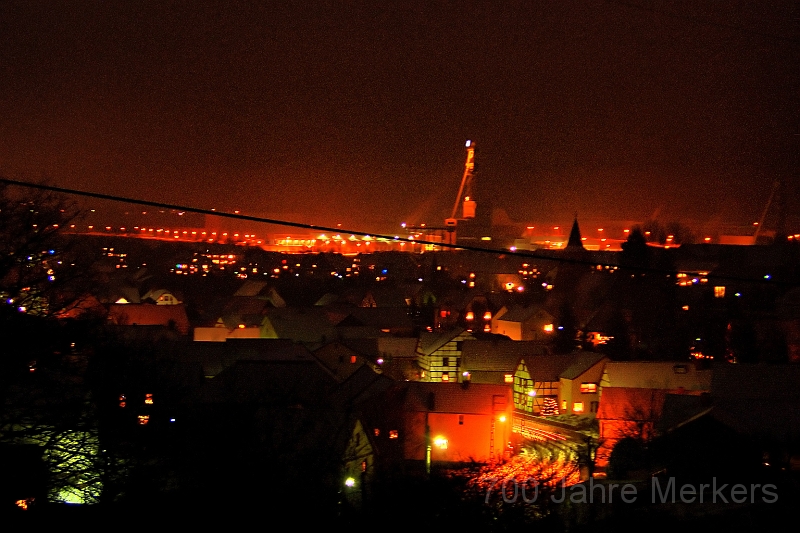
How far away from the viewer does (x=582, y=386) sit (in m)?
11.3

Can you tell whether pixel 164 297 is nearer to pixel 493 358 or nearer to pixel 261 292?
pixel 261 292

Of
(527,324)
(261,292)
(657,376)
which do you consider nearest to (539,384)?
(657,376)

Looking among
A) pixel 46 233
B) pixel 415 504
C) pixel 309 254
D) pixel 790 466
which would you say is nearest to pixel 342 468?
pixel 415 504

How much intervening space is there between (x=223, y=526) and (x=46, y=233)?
183 centimetres

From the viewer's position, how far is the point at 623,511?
3727 mm

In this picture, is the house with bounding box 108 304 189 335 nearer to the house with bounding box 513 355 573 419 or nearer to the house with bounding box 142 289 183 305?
the house with bounding box 142 289 183 305

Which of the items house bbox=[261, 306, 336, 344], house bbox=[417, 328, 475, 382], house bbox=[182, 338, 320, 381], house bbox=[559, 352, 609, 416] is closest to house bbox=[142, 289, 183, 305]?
house bbox=[261, 306, 336, 344]

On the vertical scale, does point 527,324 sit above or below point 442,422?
above

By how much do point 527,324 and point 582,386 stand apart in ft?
20.1

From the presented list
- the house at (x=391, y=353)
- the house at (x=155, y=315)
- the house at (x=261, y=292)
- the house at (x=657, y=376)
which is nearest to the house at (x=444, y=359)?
the house at (x=391, y=353)

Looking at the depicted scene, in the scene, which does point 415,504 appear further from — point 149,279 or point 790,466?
point 149,279

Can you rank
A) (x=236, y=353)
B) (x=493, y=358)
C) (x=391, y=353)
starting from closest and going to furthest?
(x=236, y=353), (x=493, y=358), (x=391, y=353)

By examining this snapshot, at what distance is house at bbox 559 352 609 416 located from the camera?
11.3 m

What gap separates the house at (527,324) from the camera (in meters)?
17.3
